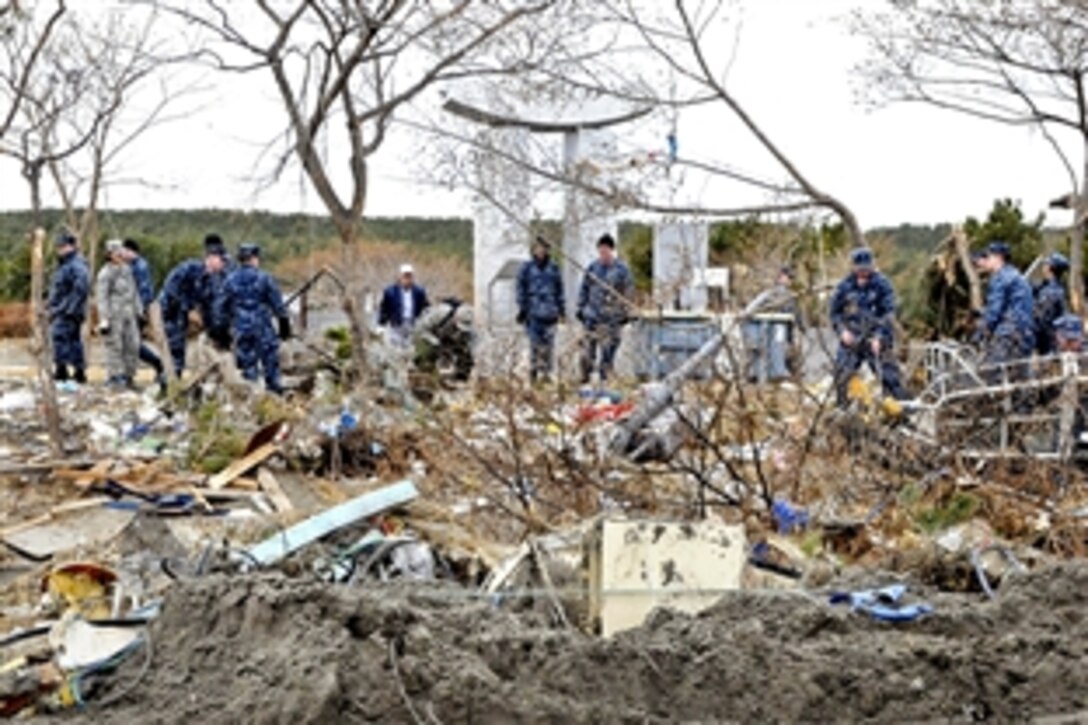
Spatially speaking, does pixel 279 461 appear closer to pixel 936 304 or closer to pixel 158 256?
pixel 936 304

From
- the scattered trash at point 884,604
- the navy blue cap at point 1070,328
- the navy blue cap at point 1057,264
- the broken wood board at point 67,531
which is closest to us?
the scattered trash at point 884,604

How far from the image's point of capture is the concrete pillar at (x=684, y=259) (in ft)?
50.6

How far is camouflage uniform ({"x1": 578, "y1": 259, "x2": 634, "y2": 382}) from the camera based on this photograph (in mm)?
12930

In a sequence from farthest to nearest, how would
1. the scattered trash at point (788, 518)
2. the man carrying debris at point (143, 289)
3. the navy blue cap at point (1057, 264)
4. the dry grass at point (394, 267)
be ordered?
the dry grass at point (394, 267) < the man carrying debris at point (143, 289) < the navy blue cap at point (1057, 264) < the scattered trash at point (788, 518)

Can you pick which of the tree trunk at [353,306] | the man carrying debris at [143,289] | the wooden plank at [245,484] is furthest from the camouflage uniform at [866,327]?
the man carrying debris at [143,289]

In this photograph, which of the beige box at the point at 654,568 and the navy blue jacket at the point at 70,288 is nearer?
the beige box at the point at 654,568

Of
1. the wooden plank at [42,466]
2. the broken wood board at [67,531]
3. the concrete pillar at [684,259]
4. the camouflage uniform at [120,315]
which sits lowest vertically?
the broken wood board at [67,531]

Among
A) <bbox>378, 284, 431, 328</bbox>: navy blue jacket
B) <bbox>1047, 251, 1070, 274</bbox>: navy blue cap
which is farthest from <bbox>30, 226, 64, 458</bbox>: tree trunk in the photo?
<bbox>1047, 251, 1070, 274</bbox>: navy blue cap

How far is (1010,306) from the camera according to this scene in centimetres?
1230

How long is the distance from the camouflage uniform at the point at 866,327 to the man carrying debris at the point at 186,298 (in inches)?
245

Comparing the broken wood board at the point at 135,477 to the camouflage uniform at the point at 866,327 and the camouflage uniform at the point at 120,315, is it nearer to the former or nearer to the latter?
the camouflage uniform at the point at 866,327

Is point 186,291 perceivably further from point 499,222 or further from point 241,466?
point 241,466

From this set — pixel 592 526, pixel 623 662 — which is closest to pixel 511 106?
pixel 592 526

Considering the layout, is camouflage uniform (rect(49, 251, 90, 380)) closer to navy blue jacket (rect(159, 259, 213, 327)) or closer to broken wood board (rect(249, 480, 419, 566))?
navy blue jacket (rect(159, 259, 213, 327))
